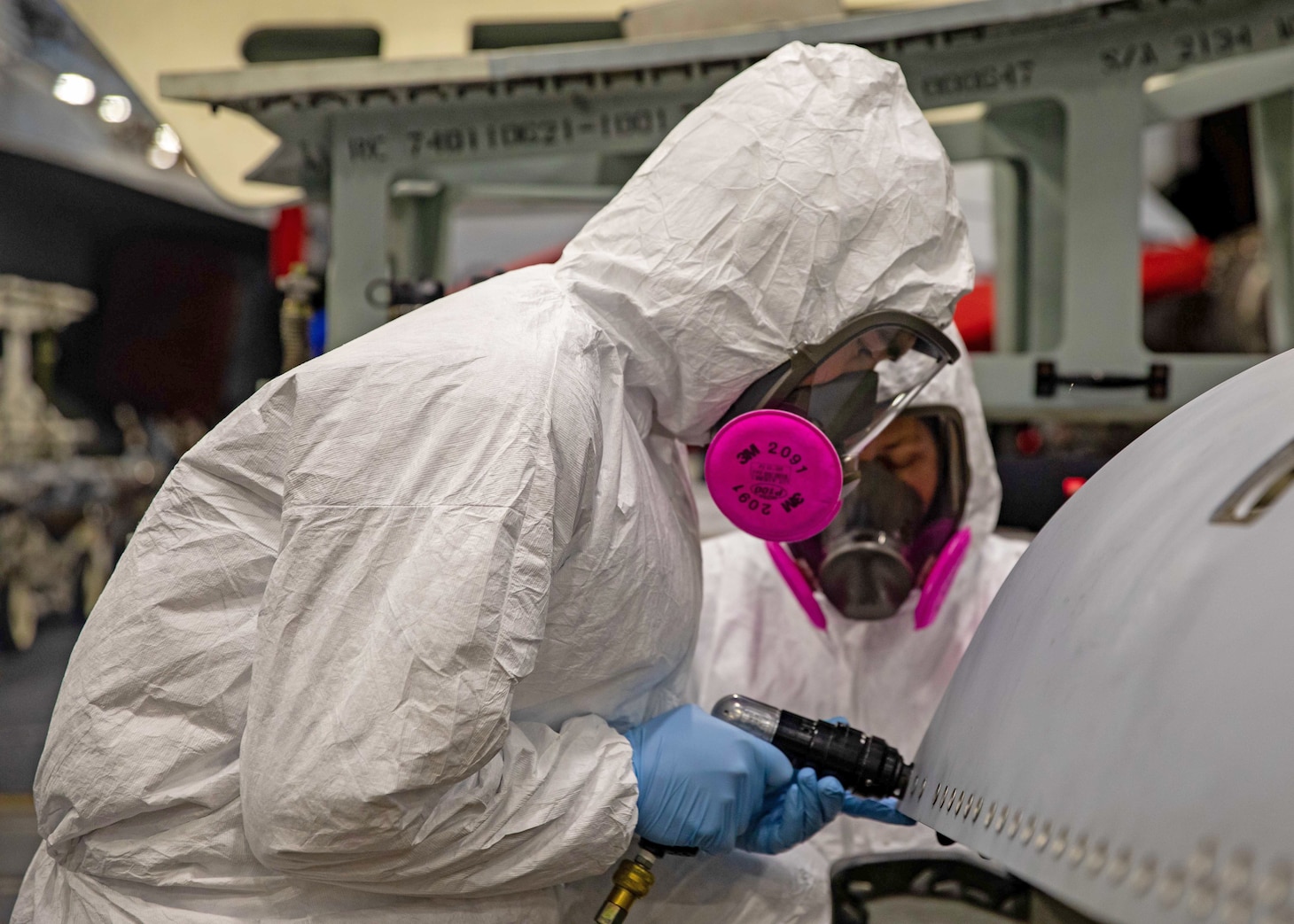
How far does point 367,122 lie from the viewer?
7.56 ft

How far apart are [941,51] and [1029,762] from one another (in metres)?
1.75

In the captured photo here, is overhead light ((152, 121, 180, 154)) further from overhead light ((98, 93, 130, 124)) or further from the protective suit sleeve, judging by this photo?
the protective suit sleeve

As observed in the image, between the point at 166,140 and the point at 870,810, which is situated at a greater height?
the point at 166,140

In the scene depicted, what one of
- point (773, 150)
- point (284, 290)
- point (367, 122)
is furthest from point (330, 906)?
point (367, 122)

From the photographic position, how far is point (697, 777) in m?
1.04

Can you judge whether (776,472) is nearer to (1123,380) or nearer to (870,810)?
(870,810)

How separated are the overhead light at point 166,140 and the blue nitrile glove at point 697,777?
360 centimetres

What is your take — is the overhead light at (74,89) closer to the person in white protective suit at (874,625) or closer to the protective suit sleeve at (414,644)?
the person in white protective suit at (874,625)

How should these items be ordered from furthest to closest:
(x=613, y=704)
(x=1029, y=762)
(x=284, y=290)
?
(x=284, y=290)
(x=613, y=704)
(x=1029, y=762)

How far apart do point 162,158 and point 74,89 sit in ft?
1.12

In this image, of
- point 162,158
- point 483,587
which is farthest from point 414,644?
point 162,158

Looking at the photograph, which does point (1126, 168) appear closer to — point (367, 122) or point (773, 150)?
point (773, 150)

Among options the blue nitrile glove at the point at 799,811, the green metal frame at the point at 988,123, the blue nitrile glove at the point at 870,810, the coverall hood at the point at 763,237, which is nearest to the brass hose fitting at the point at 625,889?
the blue nitrile glove at the point at 799,811

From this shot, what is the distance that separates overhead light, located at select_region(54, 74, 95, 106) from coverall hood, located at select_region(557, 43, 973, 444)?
331cm
